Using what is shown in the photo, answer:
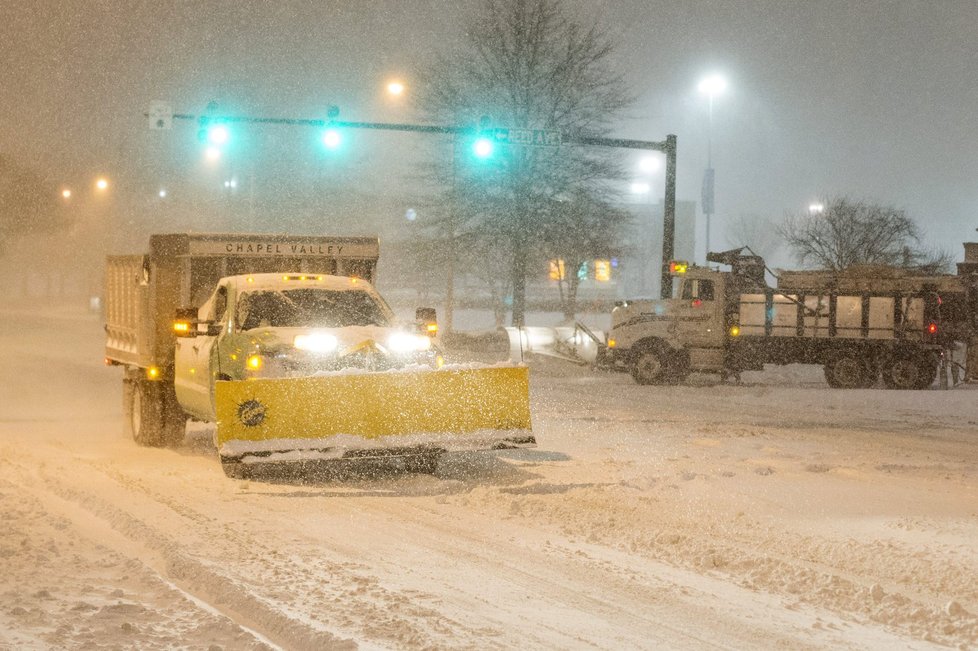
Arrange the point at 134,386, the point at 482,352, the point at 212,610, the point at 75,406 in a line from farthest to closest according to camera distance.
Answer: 1. the point at 482,352
2. the point at 75,406
3. the point at 134,386
4. the point at 212,610

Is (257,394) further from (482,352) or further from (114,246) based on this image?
(114,246)

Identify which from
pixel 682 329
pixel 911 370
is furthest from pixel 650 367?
pixel 911 370

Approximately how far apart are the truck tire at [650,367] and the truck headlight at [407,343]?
13606 millimetres

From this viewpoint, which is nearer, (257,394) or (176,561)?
(176,561)

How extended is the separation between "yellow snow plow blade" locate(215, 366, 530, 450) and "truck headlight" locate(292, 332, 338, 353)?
0.48 meters

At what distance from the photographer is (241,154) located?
5125 centimetres

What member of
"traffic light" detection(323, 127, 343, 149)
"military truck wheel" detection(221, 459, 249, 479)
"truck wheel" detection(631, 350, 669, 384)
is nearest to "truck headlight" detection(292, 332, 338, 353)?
"military truck wheel" detection(221, 459, 249, 479)

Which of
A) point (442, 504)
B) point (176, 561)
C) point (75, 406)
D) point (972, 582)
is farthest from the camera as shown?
point (75, 406)

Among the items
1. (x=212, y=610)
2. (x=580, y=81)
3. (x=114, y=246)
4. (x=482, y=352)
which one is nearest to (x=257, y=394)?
(x=212, y=610)

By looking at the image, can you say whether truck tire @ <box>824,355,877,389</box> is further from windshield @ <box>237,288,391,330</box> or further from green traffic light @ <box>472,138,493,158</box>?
windshield @ <box>237,288,391,330</box>

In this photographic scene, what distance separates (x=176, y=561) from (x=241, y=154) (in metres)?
45.4

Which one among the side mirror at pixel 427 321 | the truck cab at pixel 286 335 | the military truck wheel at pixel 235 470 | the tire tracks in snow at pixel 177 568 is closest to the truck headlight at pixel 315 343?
the truck cab at pixel 286 335

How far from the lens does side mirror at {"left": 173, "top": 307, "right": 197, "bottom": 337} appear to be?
476 inches

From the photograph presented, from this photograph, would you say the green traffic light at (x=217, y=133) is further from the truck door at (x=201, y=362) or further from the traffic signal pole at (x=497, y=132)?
the truck door at (x=201, y=362)
